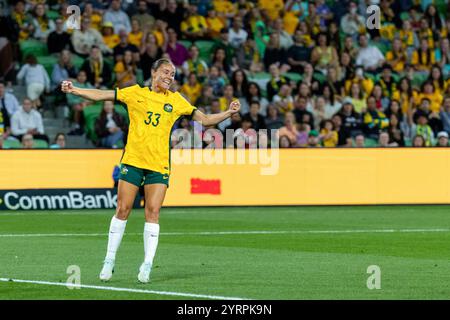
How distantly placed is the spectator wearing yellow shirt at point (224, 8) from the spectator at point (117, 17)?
9.13ft

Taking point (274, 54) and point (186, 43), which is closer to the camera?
point (186, 43)

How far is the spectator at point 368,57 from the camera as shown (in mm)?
32750

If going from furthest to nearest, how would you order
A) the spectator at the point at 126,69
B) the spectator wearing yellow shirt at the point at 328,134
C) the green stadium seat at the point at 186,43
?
the green stadium seat at the point at 186,43, the spectator at the point at 126,69, the spectator wearing yellow shirt at the point at 328,134

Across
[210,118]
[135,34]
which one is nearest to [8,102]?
[135,34]

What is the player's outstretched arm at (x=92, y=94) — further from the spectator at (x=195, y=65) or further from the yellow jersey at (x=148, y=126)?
the spectator at (x=195, y=65)

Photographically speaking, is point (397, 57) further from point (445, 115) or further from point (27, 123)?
point (27, 123)

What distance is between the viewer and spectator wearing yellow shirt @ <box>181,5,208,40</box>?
3206 centimetres

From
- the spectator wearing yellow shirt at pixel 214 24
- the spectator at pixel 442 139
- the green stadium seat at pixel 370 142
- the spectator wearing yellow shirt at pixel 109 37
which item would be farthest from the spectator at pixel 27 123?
the spectator at pixel 442 139

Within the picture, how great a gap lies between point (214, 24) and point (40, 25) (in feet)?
15.4

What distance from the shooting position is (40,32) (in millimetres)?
30234

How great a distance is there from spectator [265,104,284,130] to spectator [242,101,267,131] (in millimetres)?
207

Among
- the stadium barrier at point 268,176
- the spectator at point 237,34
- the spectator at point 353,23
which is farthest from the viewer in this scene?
the spectator at point 353,23

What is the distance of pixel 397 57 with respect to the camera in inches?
1318
